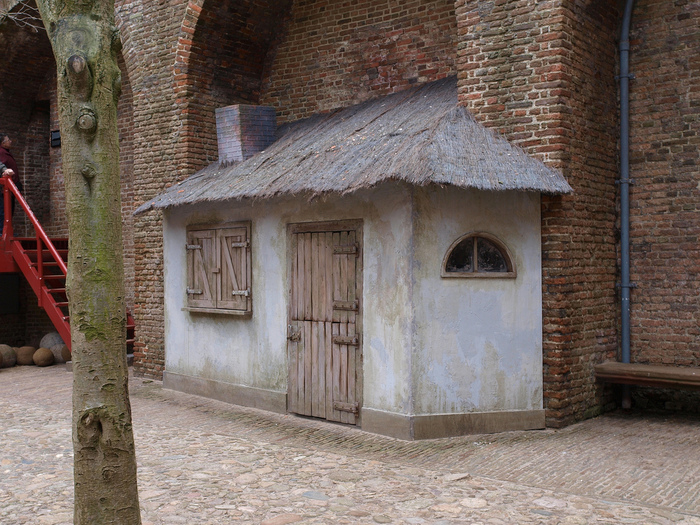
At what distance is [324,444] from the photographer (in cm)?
674

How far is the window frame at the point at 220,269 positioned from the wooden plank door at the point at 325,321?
77 centimetres

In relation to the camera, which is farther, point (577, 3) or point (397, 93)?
point (397, 93)

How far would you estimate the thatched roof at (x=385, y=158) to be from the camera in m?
6.43

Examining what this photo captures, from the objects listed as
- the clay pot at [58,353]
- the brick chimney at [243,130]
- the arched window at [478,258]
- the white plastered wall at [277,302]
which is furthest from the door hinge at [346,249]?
the clay pot at [58,353]

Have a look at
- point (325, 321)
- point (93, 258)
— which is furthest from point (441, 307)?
point (93, 258)

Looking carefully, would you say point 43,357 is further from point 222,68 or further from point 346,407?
point 346,407

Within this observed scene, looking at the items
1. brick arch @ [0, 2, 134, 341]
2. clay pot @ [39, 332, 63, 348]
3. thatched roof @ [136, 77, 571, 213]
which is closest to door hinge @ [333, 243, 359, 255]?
thatched roof @ [136, 77, 571, 213]

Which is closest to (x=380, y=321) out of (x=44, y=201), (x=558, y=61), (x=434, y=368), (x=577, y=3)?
(x=434, y=368)

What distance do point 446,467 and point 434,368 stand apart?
3.85 feet

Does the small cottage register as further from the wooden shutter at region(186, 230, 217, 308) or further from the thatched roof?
the wooden shutter at region(186, 230, 217, 308)

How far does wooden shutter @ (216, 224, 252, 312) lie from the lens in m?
8.52

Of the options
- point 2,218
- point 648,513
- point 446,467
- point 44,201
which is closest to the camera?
point 648,513

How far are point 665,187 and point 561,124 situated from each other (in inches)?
58.5

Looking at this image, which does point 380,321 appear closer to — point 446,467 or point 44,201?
point 446,467
